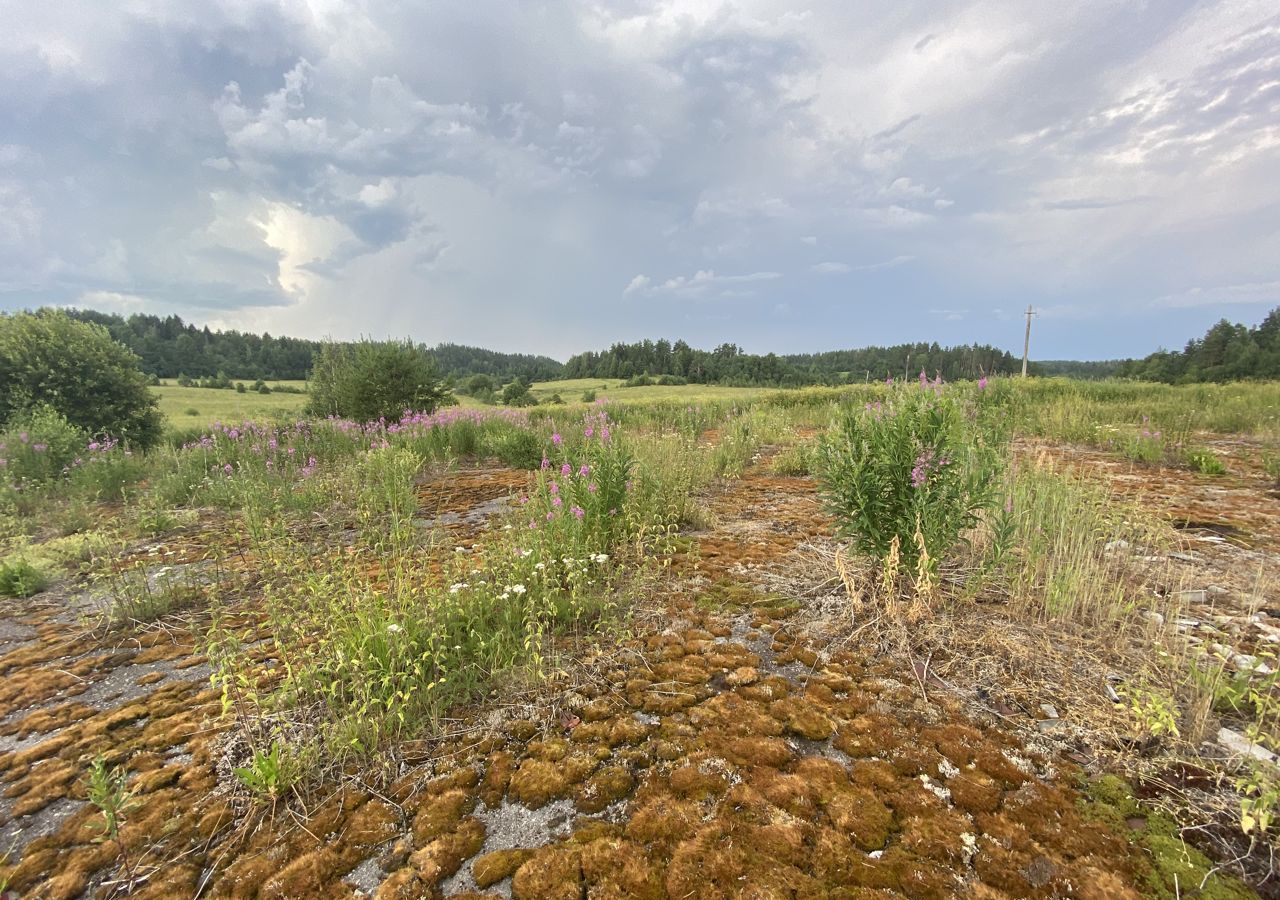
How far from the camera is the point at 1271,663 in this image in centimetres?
230

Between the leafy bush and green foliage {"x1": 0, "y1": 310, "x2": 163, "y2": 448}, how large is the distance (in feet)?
50.3

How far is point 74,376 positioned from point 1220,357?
275ft

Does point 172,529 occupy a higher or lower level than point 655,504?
lower

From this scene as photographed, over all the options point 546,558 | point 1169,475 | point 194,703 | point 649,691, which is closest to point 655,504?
point 546,558

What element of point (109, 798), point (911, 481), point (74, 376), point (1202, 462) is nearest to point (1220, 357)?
point (1202, 462)

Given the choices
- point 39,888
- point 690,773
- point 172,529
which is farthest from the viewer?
point 172,529

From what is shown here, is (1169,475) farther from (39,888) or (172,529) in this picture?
(172,529)

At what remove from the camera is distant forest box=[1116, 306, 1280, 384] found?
45125 millimetres

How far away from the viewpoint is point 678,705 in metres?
2.16

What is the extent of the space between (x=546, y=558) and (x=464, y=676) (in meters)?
0.99

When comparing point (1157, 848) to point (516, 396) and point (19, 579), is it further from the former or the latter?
point (516, 396)

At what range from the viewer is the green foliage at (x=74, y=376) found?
38.3 ft

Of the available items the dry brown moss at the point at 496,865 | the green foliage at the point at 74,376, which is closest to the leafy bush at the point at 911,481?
Answer: the dry brown moss at the point at 496,865

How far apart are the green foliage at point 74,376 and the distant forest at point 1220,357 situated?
69286 millimetres
